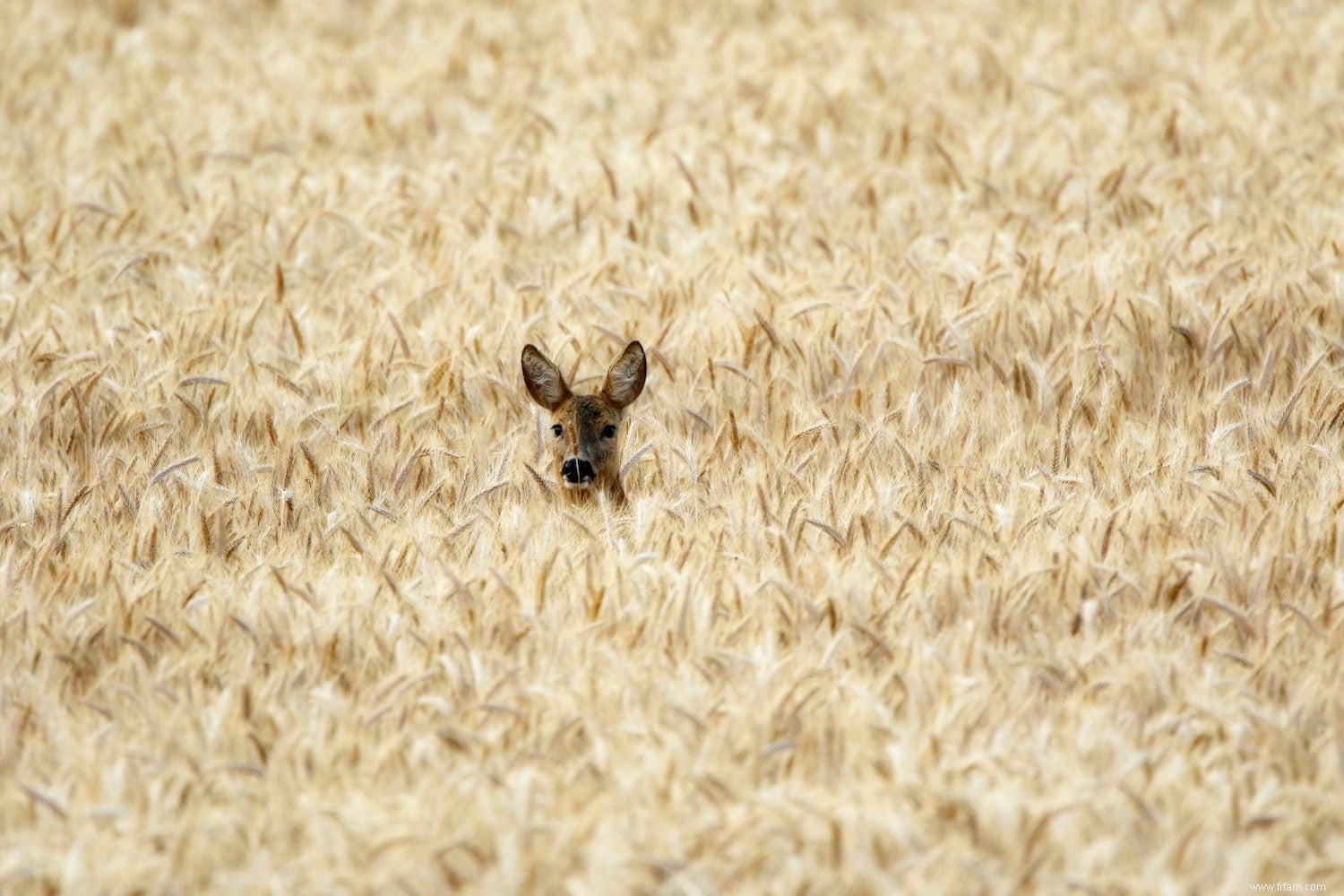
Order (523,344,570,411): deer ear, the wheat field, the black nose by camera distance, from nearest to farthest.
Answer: the wheat field → the black nose → (523,344,570,411): deer ear

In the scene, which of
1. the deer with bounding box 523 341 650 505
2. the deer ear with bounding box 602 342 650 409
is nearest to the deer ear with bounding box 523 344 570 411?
the deer with bounding box 523 341 650 505

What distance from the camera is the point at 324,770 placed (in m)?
4.16

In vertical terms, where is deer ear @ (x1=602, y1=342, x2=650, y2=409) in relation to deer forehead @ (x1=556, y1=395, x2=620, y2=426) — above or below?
above

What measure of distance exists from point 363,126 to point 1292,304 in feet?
18.0

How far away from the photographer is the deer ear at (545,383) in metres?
6.03

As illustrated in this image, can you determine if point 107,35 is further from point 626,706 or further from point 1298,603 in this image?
point 1298,603

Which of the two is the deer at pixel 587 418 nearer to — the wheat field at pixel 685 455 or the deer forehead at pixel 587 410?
the deer forehead at pixel 587 410

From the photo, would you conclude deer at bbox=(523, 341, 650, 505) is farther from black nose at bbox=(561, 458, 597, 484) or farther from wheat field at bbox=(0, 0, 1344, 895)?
wheat field at bbox=(0, 0, 1344, 895)

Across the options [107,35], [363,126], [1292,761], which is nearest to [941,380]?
[1292,761]

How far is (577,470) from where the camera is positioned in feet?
18.8

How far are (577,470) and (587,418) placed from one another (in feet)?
0.94

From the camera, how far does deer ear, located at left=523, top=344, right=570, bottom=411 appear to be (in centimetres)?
603

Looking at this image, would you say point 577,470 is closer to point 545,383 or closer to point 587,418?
point 587,418

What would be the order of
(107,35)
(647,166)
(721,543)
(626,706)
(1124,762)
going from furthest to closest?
(107,35), (647,166), (721,543), (626,706), (1124,762)
